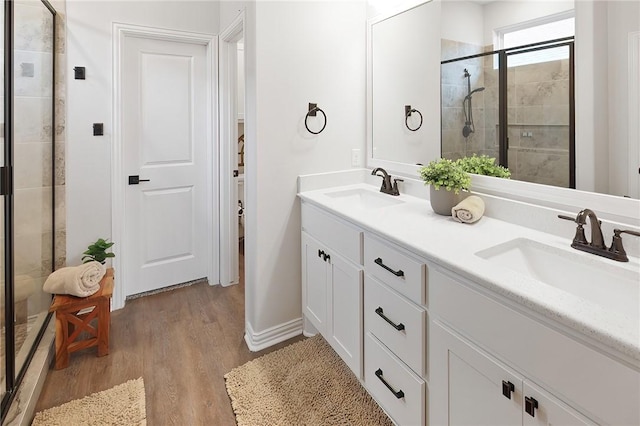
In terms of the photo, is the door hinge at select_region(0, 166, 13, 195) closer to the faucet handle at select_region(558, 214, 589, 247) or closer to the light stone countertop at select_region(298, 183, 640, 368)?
the light stone countertop at select_region(298, 183, 640, 368)

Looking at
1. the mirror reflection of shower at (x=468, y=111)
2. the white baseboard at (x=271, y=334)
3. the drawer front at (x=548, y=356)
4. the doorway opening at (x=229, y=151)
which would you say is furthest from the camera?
the doorway opening at (x=229, y=151)

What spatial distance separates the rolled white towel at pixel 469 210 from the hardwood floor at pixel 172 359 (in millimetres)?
1304

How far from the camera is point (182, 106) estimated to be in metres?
3.04

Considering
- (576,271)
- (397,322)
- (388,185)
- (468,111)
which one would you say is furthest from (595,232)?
(388,185)

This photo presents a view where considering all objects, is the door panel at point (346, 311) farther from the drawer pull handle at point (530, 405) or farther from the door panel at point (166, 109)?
the door panel at point (166, 109)

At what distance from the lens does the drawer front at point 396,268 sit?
1349 millimetres

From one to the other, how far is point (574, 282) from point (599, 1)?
3.17ft

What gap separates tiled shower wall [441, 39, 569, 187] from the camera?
1.49 m

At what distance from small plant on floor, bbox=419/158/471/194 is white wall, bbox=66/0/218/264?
7.17 feet

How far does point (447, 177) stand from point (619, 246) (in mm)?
711

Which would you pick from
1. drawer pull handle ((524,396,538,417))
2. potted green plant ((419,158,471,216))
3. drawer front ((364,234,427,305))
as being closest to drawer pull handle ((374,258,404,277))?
drawer front ((364,234,427,305))

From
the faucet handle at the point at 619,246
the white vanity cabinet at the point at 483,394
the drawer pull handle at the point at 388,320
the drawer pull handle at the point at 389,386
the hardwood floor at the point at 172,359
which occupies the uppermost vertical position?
the faucet handle at the point at 619,246

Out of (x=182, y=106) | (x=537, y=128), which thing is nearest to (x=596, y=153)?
(x=537, y=128)

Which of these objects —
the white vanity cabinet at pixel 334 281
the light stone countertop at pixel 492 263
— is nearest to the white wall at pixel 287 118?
the white vanity cabinet at pixel 334 281
